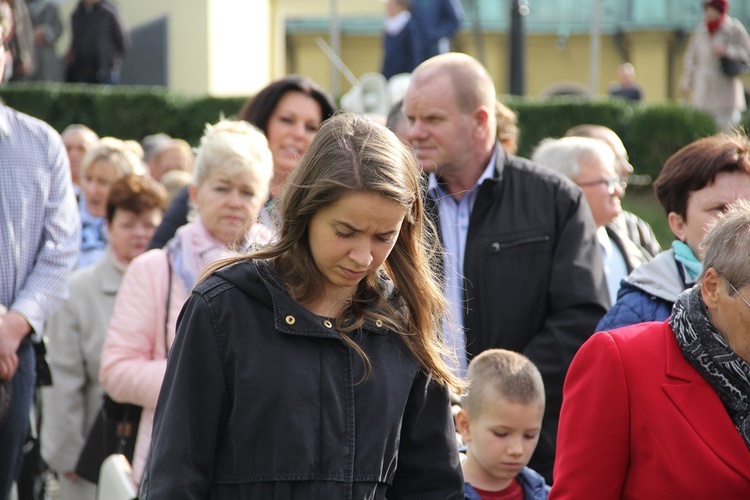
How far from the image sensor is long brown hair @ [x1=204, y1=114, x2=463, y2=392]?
119 inches

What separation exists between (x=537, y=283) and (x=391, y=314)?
5.86 feet

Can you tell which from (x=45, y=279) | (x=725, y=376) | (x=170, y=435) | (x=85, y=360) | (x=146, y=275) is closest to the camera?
(x=170, y=435)

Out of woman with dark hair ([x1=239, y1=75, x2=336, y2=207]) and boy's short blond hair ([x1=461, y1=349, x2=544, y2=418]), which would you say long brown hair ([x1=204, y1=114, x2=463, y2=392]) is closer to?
boy's short blond hair ([x1=461, y1=349, x2=544, y2=418])

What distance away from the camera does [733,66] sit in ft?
53.4

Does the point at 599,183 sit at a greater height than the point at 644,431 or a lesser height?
greater

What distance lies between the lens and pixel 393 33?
16500mm

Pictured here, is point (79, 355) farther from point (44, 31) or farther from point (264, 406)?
point (44, 31)

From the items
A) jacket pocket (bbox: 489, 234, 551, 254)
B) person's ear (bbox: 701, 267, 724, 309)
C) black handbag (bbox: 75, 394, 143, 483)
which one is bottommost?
black handbag (bbox: 75, 394, 143, 483)

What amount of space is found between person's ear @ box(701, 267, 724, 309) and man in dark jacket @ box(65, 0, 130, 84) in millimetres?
16731

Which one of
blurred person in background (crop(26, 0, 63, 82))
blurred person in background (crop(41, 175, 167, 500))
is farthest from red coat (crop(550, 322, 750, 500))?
blurred person in background (crop(26, 0, 63, 82))

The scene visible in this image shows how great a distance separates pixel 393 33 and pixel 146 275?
485 inches

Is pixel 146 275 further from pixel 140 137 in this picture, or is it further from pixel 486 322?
pixel 140 137

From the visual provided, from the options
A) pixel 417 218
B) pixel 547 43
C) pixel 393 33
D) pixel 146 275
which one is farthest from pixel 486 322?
pixel 547 43

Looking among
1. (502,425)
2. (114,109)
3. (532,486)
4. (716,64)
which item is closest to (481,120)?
Answer: (502,425)
